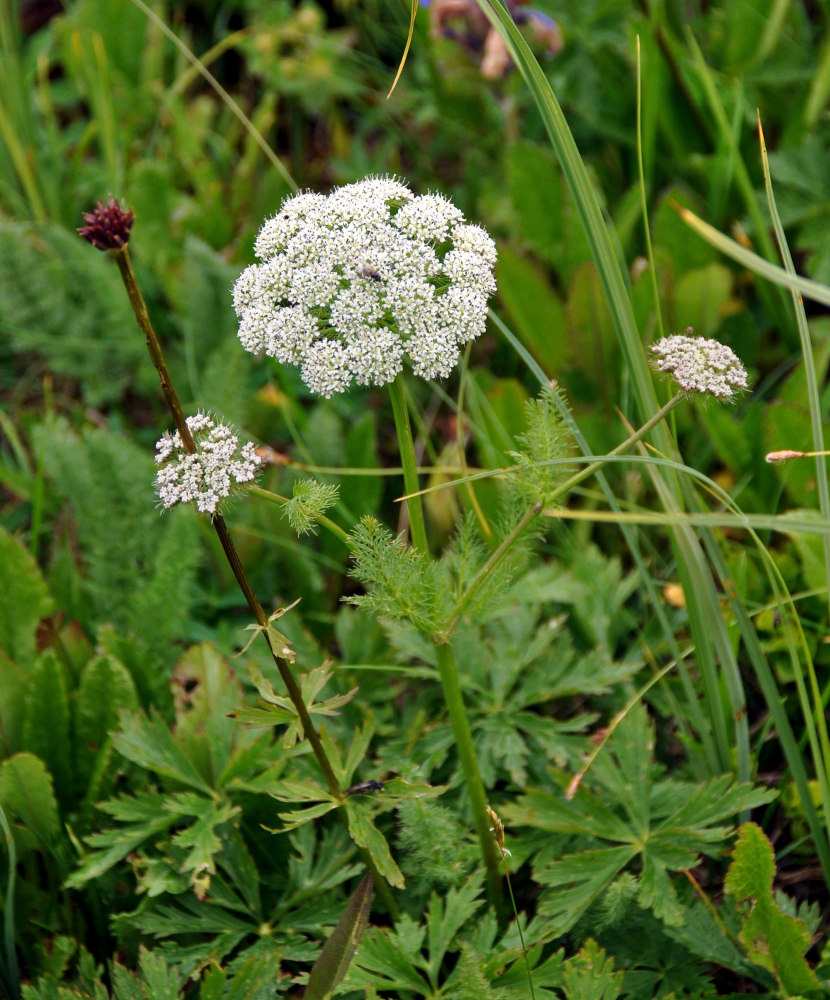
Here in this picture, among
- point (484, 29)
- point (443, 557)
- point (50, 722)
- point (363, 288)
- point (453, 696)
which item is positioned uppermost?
point (484, 29)

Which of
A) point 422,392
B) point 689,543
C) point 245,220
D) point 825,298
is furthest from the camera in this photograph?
point 245,220

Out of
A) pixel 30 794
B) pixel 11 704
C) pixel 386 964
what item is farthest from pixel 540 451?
pixel 11 704

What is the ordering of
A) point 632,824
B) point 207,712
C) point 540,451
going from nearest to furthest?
point 540,451 → point 632,824 → point 207,712

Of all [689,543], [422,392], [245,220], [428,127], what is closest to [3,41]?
[245,220]

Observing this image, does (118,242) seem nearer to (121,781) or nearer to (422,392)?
(121,781)

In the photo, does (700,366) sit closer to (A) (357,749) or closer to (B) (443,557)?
(B) (443,557)

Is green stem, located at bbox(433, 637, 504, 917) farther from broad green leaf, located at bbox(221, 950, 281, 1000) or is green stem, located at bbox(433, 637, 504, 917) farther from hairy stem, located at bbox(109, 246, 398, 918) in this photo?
broad green leaf, located at bbox(221, 950, 281, 1000)

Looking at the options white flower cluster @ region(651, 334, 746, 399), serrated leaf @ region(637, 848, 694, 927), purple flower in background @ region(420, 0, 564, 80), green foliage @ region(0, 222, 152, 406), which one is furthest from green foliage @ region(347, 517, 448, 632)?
purple flower in background @ region(420, 0, 564, 80)
